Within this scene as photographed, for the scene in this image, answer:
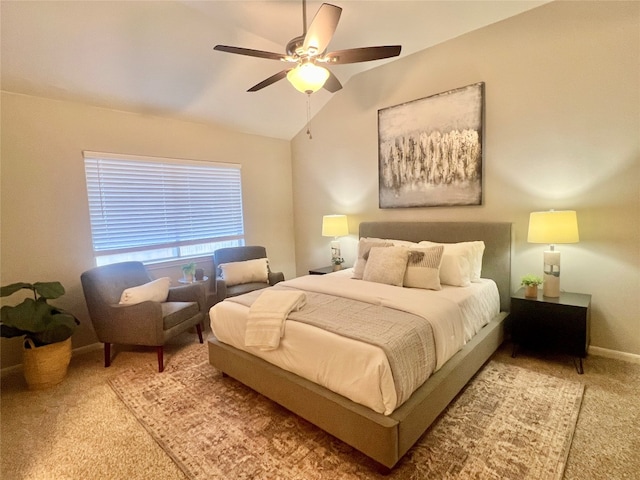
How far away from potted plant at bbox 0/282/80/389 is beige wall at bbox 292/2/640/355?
3883mm

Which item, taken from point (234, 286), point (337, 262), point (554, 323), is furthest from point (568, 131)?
point (234, 286)

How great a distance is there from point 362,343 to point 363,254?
177 centimetres

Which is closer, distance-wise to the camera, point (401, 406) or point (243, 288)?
point (401, 406)

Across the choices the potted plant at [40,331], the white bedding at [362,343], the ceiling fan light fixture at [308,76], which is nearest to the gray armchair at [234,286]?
the white bedding at [362,343]

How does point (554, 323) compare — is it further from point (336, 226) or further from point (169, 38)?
point (169, 38)

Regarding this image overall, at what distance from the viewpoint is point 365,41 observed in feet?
11.0

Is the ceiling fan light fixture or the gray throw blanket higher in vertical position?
the ceiling fan light fixture

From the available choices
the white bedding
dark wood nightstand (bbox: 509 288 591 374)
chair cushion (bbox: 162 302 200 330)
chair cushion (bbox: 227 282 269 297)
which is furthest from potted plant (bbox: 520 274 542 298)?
chair cushion (bbox: 162 302 200 330)

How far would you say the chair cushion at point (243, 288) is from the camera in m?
3.90

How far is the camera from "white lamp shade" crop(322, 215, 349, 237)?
4371mm

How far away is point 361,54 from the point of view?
7.27 ft

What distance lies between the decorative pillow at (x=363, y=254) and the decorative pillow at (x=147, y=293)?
2040 mm

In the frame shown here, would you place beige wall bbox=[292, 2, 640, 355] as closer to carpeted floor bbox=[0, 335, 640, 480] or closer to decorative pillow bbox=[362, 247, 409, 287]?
carpeted floor bbox=[0, 335, 640, 480]

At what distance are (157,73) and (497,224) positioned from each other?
380 cm
